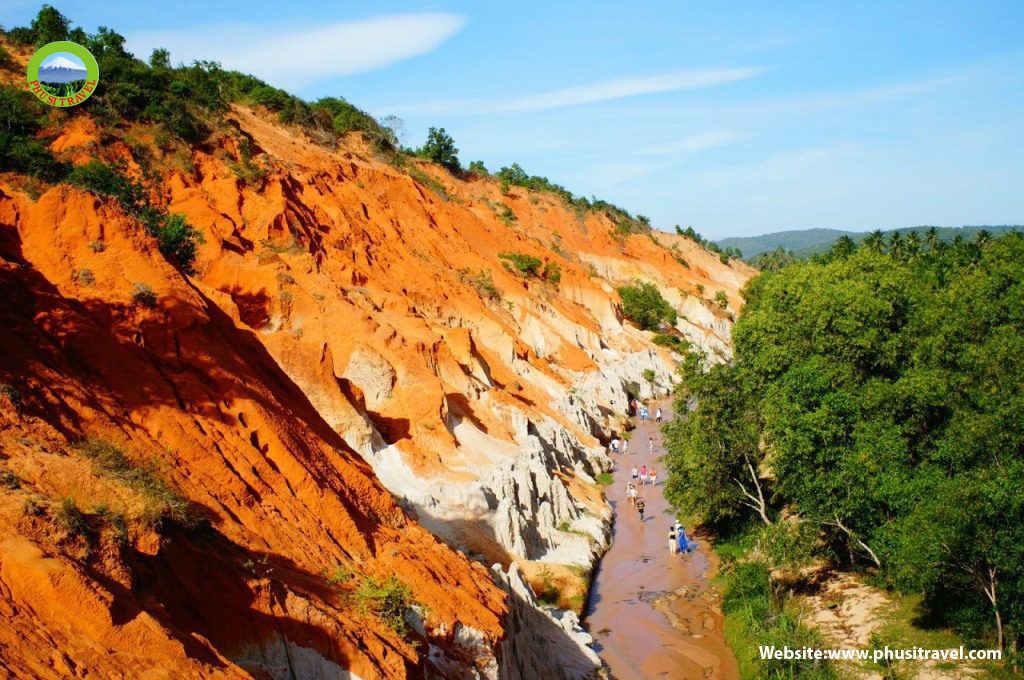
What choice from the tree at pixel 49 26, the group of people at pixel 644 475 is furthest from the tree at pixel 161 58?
the group of people at pixel 644 475

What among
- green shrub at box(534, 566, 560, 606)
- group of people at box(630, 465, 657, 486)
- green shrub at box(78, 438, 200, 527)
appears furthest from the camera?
group of people at box(630, 465, 657, 486)

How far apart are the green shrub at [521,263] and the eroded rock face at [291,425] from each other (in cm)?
1410

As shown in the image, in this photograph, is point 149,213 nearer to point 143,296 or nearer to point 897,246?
point 143,296

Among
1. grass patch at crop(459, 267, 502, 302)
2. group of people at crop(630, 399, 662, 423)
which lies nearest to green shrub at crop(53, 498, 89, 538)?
grass patch at crop(459, 267, 502, 302)

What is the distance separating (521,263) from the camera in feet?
210

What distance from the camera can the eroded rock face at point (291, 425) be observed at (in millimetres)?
11492

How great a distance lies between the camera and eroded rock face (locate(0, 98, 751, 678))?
11.5 m

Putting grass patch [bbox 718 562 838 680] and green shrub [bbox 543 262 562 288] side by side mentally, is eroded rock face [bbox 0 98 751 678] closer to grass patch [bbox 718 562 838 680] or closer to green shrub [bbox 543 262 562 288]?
grass patch [bbox 718 562 838 680]

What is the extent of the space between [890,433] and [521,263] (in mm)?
43638

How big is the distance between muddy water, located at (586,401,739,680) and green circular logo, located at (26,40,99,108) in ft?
97.3

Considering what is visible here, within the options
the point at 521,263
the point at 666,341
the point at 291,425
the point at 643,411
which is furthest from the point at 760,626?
the point at 666,341

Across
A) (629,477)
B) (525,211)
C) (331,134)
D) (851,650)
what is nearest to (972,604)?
(851,650)

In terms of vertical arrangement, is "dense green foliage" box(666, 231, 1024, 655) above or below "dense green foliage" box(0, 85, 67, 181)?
below

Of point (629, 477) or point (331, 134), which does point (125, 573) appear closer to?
point (629, 477)
